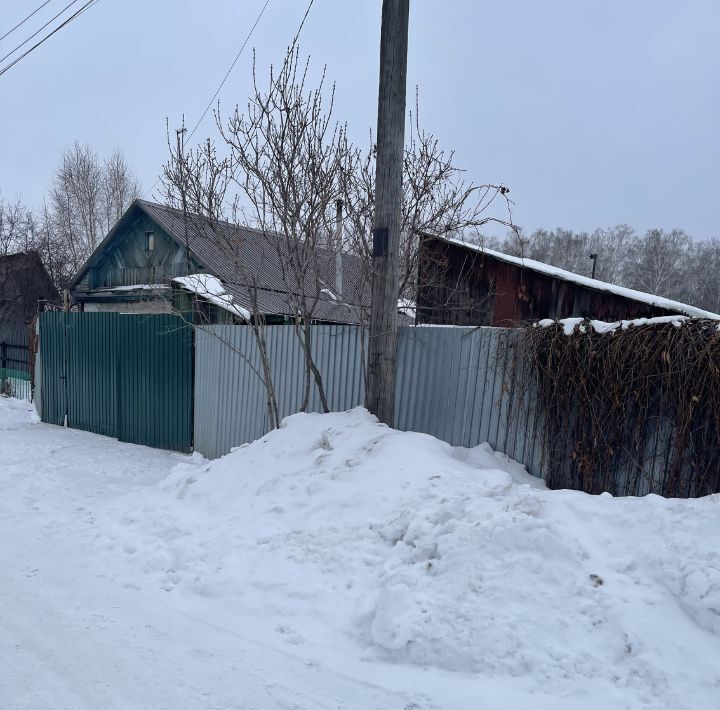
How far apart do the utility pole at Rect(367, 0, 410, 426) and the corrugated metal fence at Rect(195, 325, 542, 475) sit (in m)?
0.38

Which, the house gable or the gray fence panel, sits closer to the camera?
the gray fence panel

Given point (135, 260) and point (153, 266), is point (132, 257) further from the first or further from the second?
point (153, 266)

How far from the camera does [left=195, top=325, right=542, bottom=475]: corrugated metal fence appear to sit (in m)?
5.43

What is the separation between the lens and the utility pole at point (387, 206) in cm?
570

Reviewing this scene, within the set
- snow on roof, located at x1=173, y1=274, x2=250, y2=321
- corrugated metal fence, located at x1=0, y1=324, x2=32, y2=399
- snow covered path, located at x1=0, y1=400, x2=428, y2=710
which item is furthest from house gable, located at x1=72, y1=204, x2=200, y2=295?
snow covered path, located at x1=0, y1=400, x2=428, y2=710

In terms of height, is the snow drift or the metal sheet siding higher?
the metal sheet siding

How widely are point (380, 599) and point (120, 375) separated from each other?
7.82 metres

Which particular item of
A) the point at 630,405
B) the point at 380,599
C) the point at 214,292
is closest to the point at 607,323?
the point at 630,405

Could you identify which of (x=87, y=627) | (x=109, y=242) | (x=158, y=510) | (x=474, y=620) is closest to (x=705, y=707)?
(x=474, y=620)

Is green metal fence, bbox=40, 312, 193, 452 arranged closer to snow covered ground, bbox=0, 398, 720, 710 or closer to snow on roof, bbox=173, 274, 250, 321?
snow on roof, bbox=173, 274, 250, 321

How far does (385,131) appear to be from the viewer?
18.8 ft

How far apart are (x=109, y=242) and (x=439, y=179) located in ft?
51.1

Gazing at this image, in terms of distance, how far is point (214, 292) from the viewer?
9281 millimetres

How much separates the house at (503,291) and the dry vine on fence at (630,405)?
2.29 metres
